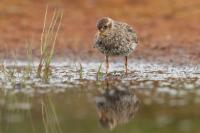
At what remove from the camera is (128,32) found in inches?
488

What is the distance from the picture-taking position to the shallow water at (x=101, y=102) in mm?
8312

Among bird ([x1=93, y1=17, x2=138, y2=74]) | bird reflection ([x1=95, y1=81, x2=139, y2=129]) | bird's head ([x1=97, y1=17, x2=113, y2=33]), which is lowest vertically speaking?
bird reflection ([x1=95, y1=81, x2=139, y2=129])

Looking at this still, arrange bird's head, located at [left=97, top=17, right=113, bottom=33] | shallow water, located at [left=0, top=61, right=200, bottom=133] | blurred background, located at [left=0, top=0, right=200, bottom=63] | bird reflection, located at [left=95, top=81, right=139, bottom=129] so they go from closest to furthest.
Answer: shallow water, located at [left=0, top=61, right=200, bottom=133] → bird reflection, located at [left=95, top=81, right=139, bottom=129] → bird's head, located at [left=97, top=17, right=113, bottom=33] → blurred background, located at [left=0, top=0, right=200, bottom=63]

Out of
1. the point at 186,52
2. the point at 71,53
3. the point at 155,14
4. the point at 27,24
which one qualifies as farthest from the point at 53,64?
the point at 155,14

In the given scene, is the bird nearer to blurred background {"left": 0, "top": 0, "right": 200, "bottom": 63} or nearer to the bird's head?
the bird's head

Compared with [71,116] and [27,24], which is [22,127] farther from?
[27,24]

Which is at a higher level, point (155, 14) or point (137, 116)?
point (155, 14)

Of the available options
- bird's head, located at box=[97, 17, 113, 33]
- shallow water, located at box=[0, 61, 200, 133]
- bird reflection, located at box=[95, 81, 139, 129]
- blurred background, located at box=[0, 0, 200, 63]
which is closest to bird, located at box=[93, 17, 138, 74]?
bird's head, located at box=[97, 17, 113, 33]

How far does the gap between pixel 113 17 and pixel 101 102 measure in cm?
876

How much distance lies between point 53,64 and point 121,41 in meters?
2.22

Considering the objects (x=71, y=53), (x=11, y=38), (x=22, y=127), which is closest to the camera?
(x=22, y=127)

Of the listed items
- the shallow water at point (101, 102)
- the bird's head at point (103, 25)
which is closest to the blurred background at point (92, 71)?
the shallow water at point (101, 102)

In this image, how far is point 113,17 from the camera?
18078 millimetres

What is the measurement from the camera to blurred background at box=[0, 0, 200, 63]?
1508 cm
